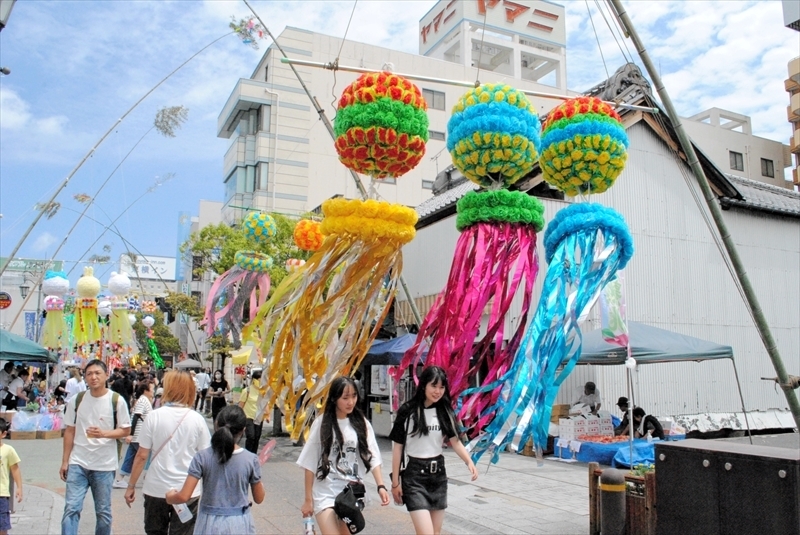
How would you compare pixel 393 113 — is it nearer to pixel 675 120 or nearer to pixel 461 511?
pixel 675 120

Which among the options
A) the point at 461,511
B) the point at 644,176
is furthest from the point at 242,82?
the point at 461,511

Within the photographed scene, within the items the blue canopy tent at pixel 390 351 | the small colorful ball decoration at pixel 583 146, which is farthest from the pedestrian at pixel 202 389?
the small colorful ball decoration at pixel 583 146

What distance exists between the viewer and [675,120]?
5.07m

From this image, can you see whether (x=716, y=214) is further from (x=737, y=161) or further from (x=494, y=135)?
(x=737, y=161)

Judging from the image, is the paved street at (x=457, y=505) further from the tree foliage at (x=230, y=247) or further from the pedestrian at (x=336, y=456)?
the tree foliage at (x=230, y=247)

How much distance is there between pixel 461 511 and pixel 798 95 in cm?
2910

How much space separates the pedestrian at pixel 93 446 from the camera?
15.6 feet

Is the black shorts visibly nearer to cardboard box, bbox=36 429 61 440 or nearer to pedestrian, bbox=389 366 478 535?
pedestrian, bbox=389 366 478 535

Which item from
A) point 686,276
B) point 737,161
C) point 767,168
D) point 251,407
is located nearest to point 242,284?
point 251,407

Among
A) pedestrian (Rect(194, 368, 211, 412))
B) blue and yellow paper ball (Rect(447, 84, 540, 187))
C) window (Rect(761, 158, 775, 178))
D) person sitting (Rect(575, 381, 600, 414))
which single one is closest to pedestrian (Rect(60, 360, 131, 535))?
blue and yellow paper ball (Rect(447, 84, 540, 187))

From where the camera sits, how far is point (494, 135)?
492 cm

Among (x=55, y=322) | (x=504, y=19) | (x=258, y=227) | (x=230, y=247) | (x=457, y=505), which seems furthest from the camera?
(x=504, y=19)

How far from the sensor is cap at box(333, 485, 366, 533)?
3.78 metres

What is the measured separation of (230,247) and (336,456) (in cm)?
1446
